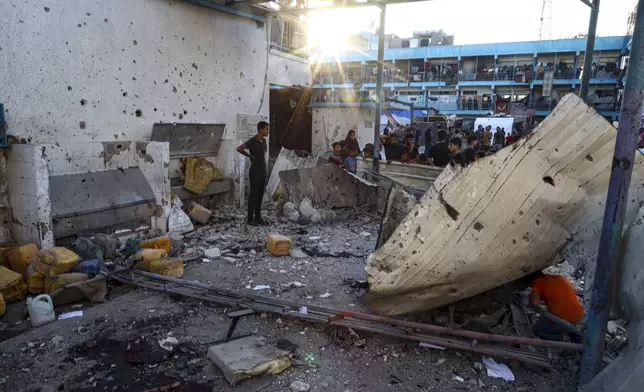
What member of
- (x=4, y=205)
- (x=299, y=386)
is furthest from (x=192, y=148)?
(x=299, y=386)

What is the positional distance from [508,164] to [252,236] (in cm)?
447

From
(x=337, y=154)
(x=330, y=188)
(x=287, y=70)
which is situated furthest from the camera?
(x=287, y=70)

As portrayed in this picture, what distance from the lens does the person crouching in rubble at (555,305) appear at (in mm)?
3402

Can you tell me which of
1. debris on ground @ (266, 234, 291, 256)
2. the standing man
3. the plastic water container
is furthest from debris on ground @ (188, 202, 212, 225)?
the plastic water container

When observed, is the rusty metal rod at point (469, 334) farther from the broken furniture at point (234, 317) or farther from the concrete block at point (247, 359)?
the broken furniture at point (234, 317)

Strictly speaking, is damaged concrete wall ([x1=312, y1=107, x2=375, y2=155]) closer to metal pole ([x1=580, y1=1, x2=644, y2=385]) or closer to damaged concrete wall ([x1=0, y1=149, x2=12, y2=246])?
damaged concrete wall ([x1=0, y1=149, x2=12, y2=246])

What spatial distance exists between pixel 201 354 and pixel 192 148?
18.3 feet

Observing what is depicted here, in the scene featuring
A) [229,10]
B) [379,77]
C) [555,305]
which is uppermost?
[229,10]

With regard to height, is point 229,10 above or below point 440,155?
above

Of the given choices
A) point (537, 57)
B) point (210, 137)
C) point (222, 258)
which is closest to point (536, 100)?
point (537, 57)

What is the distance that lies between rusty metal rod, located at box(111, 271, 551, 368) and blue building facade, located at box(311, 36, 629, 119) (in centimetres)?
2459

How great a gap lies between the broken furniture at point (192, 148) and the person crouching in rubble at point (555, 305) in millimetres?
5978

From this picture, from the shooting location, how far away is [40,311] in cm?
367

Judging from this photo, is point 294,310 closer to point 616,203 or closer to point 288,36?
point 616,203
